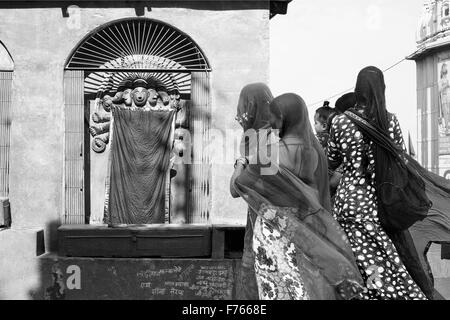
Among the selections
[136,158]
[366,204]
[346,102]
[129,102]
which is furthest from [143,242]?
[366,204]

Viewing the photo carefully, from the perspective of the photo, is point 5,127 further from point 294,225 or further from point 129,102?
point 294,225

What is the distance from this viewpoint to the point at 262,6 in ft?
20.2

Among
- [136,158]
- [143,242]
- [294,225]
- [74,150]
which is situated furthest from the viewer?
[136,158]

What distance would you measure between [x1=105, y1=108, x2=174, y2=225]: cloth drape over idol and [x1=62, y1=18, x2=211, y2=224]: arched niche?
18 centimetres

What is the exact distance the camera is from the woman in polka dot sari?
12.8 feet

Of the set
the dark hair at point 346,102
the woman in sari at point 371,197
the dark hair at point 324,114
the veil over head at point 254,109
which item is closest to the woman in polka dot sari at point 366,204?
the woman in sari at point 371,197

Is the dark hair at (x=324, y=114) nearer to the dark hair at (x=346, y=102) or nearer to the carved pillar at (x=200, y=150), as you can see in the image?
the dark hair at (x=346, y=102)

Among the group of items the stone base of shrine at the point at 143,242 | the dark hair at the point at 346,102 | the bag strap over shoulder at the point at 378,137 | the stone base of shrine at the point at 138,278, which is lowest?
the stone base of shrine at the point at 138,278

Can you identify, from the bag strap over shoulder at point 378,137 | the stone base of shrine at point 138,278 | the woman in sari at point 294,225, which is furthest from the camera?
the stone base of shrine at point 138,278

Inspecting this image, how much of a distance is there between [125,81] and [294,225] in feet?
11.1

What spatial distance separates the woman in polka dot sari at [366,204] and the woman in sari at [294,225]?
23 centimetres

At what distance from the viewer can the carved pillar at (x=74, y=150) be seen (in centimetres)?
621

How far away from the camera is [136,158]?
6.39 meters

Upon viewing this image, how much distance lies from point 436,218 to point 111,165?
3286 millimetres
